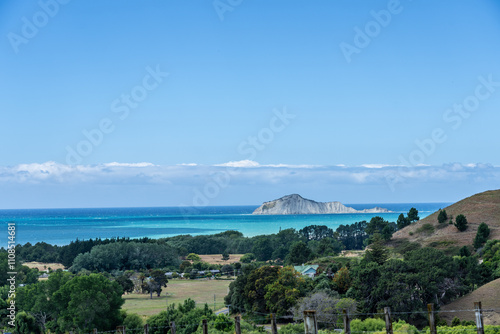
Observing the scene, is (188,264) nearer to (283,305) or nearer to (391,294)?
(283,305)

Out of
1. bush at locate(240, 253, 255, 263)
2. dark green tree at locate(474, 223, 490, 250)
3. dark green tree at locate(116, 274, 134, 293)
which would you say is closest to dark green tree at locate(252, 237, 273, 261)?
bush at locate(240, 253, 255, 263)

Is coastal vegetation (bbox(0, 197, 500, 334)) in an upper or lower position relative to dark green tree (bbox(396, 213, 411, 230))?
lower

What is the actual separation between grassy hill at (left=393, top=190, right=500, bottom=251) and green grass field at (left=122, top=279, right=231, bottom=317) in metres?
25.3

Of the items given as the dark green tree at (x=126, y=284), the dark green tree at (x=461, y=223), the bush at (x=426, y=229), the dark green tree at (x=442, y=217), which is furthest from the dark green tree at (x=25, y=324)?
the dark green tree at (x=442, y=217)

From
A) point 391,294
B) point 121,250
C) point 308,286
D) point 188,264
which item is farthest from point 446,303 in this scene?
point 121,250

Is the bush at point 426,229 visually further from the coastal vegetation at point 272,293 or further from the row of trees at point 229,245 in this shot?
the coastal vegetation at point 272,293

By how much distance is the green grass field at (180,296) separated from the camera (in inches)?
1446

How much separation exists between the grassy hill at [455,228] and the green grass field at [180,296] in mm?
25308

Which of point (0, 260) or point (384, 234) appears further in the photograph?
point (384, 234)

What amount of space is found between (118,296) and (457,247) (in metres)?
39.7

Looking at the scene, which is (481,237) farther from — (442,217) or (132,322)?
(132,322)

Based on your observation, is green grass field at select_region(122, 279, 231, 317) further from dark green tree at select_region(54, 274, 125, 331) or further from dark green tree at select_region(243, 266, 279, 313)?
dark green tree at select_region(54, 274, 125, 331)

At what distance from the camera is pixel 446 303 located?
3206 cm

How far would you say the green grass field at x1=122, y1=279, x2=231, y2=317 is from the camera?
36.7 meters
